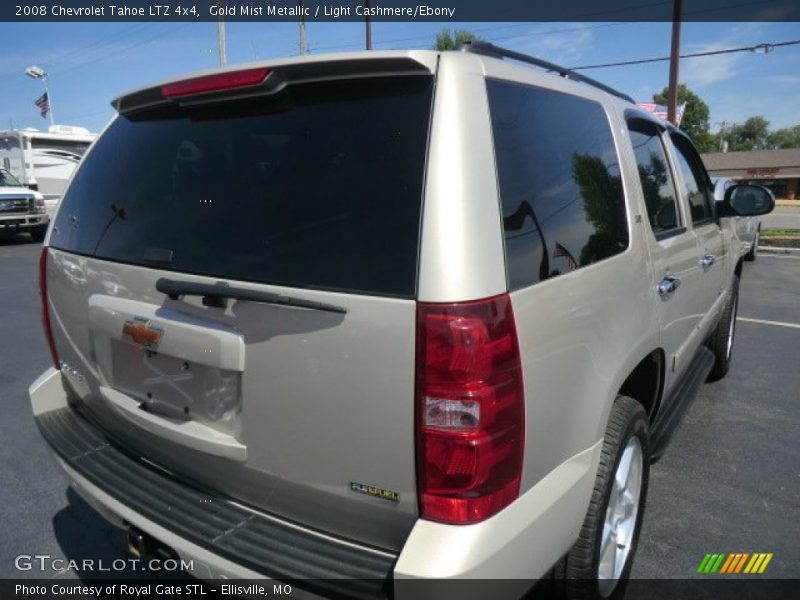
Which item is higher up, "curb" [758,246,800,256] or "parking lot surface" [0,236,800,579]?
"parking lot surface" [0,236,800,579]

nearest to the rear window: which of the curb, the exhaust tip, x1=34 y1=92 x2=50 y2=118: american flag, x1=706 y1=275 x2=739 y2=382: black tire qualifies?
the exhaust tip

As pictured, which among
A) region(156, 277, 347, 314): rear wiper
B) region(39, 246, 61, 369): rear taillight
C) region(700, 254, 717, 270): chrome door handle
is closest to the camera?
region(156, 277, 347, 314): rear wiper

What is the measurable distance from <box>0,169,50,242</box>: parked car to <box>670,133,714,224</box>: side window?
15.9 meters

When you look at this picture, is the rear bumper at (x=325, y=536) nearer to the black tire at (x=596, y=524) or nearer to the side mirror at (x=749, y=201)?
the black tire at (x=596, y=524)

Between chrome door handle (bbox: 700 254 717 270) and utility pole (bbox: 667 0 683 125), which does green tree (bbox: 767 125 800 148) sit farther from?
chrome door handle (bbox: 700 254 717 270)

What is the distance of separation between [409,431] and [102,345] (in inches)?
50.1

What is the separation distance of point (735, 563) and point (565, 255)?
1.76m

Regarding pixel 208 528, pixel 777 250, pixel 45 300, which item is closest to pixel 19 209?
pixel 45 300

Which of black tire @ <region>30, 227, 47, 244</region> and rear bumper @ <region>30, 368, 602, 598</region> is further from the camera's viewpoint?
black tire @ <region>30, 227, 47, 244</region>

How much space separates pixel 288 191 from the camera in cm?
179

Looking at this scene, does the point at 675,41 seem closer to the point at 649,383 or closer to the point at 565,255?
the point at 649,383

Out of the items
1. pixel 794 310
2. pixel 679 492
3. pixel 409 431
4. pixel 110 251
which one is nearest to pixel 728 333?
pixel 679 492

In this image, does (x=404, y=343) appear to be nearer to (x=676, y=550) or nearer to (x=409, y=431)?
(x=409, y=431)

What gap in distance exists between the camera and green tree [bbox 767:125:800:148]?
4213 inches
